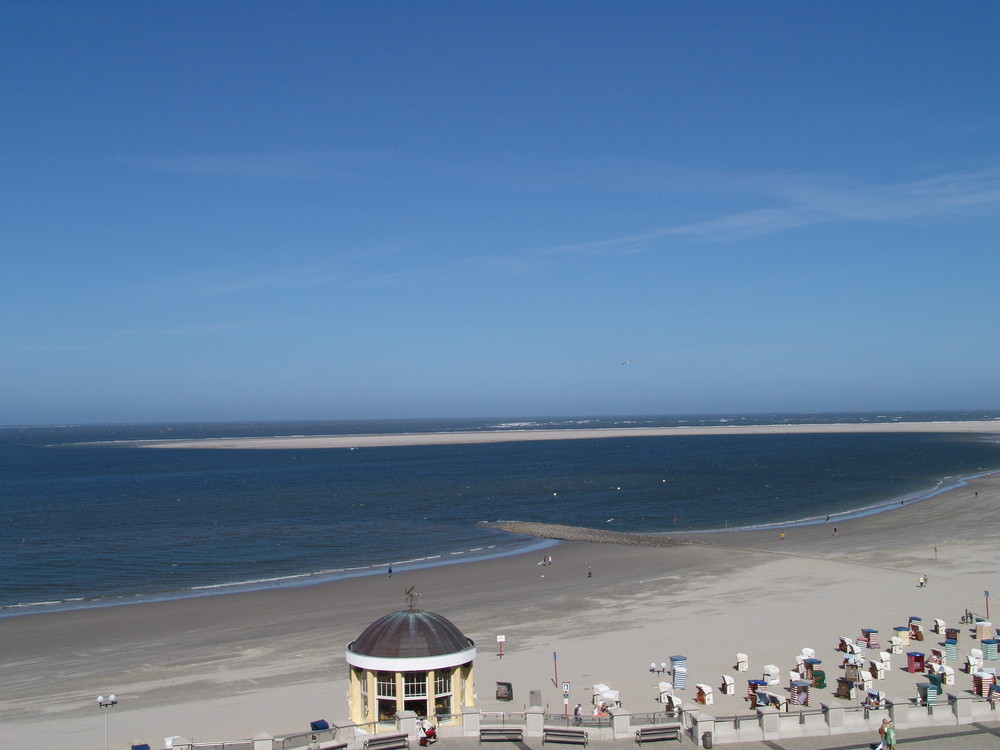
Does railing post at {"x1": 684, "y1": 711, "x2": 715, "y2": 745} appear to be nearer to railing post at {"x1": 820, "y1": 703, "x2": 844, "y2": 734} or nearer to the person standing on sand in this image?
railing post at {"x1": 820, "y1": 703, "x2": 844, "y2": 734}

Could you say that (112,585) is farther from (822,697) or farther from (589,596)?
(822,697)

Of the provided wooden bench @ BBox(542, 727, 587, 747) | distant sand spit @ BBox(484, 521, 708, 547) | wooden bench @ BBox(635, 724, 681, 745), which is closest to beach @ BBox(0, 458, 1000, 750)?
distant sand spit @ BBox(484, 521, 708, 547)

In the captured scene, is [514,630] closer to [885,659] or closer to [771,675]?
[771,675]

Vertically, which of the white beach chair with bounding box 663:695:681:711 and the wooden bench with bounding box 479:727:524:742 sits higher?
the wooden bench with bounding box 479:727:524:742

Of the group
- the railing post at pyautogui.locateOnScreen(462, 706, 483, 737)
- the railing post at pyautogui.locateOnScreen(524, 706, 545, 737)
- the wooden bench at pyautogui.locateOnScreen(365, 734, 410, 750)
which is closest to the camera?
the wooden bench at pyautogui.locateOnScreen(365, 734, 410, 750)

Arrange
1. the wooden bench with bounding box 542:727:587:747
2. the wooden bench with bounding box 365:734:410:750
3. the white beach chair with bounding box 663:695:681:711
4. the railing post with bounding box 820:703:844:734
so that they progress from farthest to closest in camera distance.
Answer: the white beach chair with bounding box 663:695:681:711 → the railing post with bounding box 820:703:844:734 → the wooden bench with bounding box 542:727:587:747 → the wooden bench with bounding box 365:734:410:750

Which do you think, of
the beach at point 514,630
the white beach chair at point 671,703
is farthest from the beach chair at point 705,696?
the white beach chair at point 671,703
